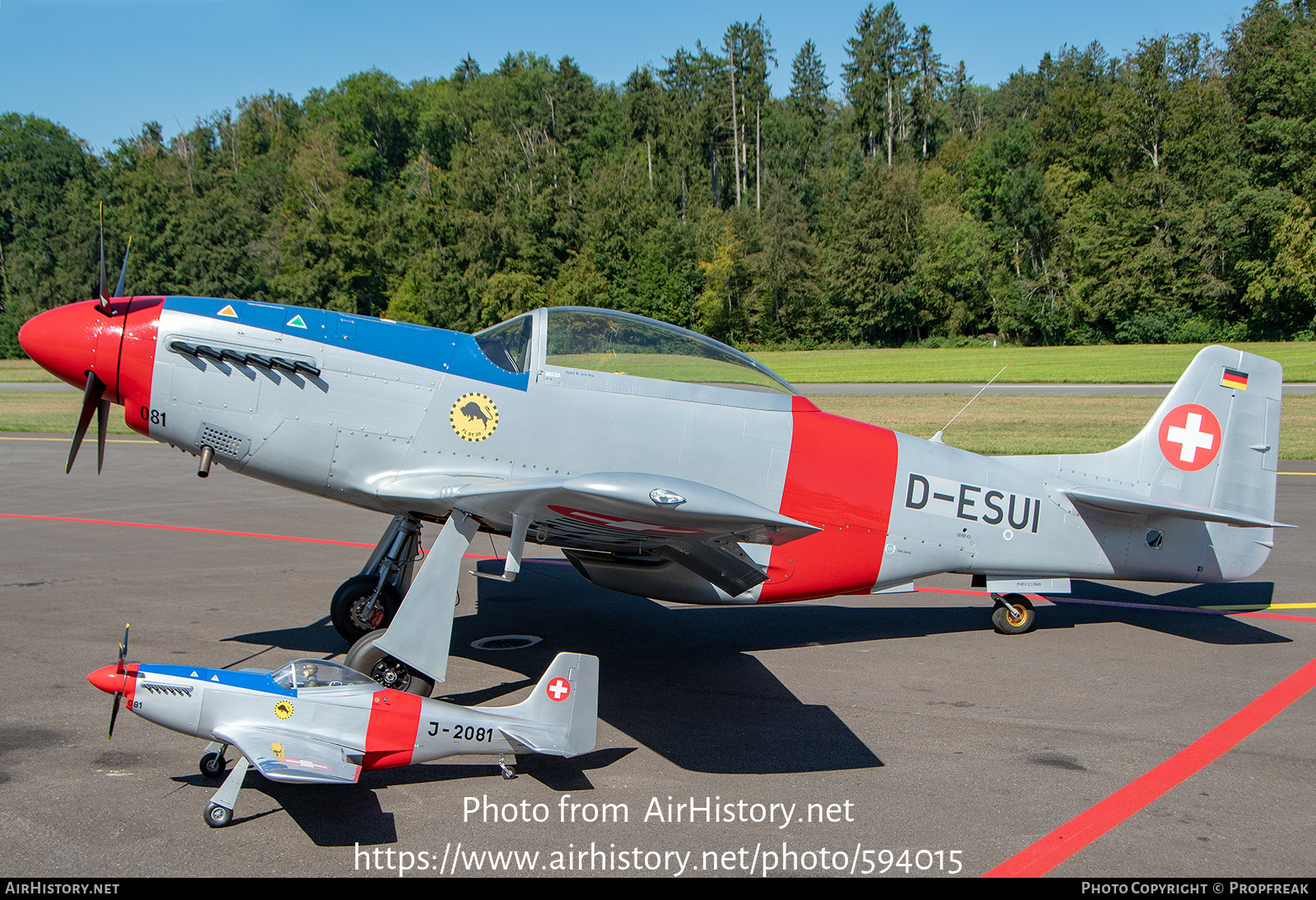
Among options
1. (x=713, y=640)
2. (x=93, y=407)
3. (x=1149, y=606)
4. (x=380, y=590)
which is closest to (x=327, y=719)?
(x=380, y=590)

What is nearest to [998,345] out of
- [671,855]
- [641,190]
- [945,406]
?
[641,190]

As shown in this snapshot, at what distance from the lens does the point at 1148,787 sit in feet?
17.8

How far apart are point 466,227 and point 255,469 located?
6473 centimetres

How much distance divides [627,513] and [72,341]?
4124 millimetres

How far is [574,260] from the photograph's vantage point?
216 ft

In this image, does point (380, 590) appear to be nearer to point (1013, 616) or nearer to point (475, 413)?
point (475, 413)

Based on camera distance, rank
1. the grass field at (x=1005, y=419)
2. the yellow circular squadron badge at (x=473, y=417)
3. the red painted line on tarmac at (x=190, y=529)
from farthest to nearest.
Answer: the grass field at (x=1005, y=419)
the red painted line on tarmac at (x=190, y=529)
the yellow circular squadron badge at (x=473, y=417)

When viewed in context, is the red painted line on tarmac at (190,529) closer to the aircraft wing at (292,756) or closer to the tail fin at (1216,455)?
the aircraft wing at (292,756)

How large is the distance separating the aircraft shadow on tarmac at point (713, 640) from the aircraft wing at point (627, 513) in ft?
3.09

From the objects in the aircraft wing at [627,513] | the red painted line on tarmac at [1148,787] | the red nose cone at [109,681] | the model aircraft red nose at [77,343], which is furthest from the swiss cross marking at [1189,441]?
the model aircraft red nose at [77,343]

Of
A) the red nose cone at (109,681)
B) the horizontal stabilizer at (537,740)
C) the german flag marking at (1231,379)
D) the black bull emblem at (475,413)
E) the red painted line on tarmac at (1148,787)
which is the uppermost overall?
the german flag marking at (1231,379)

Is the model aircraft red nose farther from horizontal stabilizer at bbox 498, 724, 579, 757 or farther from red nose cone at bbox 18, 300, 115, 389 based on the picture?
horizontal stabilizer at bbox 498, 724, 579, 757

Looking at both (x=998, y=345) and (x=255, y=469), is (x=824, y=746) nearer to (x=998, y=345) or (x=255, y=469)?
(x=255, y=469)

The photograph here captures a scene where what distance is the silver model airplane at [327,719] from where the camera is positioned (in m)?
4.82
